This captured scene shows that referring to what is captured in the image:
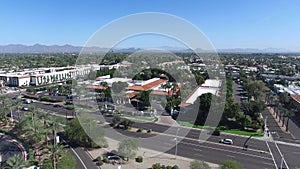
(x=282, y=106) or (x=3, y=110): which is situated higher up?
(x=282, y=106)

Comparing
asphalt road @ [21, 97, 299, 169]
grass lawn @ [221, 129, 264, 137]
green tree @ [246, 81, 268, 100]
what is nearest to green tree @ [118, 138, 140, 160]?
asphalt road @ [21, 97, 299, 169]

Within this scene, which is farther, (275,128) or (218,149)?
(275,128)

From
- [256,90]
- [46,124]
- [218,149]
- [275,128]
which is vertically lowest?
[218,149]

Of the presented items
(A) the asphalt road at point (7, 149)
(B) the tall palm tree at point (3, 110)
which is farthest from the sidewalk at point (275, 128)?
(B) the tall palm tree at point (3, 110)

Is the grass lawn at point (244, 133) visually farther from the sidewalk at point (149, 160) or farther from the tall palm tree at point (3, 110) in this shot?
the tall palm tree at point (3, 110)

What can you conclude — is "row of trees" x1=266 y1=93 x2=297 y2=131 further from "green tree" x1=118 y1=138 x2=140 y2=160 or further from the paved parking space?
the paved parking space

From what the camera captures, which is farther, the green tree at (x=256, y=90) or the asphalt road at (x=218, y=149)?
the green tree at (x=256, y=90)

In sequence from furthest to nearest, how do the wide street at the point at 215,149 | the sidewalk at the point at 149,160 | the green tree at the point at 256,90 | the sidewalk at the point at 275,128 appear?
the green tree at the point at 256,90, the sidewalk at the point at 275,128, the wide street at the point at 215,149, the sidewalk at the point at 149,160

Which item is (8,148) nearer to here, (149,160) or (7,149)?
(7,149)

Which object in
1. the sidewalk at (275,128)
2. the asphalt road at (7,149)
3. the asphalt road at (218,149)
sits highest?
the sidewalk at (275,128)

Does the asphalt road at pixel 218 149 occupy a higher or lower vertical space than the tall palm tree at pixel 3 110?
lower

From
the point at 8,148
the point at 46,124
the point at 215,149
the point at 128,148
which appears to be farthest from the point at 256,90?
the point at 8,148
